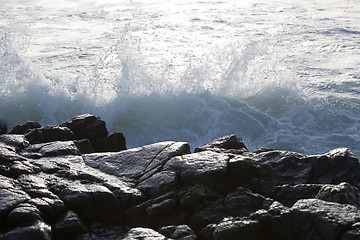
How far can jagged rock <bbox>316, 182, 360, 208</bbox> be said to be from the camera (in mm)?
6191

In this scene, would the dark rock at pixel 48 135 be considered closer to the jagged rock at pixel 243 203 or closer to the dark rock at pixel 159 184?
the dark rock at pixel 159 184

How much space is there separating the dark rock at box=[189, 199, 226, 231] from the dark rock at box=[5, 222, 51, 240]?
170 centimetres

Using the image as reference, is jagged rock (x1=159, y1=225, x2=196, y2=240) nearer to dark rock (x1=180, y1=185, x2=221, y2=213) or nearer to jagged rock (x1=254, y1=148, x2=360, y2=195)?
dark rock (x1=180, y1=185, x2=221, y2=213)

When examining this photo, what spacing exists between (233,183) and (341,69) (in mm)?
12947

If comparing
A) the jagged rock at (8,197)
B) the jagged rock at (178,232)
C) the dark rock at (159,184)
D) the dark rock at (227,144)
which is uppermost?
the jagged rock at (8,197)

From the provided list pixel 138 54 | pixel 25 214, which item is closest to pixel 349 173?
pixel 25 214

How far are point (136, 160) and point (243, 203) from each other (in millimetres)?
1804

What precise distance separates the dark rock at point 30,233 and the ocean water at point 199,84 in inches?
319

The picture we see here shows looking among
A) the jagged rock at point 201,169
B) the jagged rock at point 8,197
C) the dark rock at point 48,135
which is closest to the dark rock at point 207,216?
the jagged rock at point 201,169

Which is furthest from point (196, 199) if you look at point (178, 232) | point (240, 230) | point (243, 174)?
point (240, 230)

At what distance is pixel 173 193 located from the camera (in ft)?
22.2

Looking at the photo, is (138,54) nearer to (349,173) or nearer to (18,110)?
(18,110)

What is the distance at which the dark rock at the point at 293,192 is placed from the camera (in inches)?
265

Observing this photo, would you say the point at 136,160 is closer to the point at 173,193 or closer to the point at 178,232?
the point at 173,193
